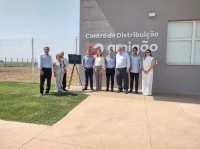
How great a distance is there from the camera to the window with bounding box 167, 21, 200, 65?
907 centimetres

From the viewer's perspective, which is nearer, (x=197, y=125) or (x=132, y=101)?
(x=197, y=125)

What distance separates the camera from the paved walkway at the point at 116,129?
4203 millimetres

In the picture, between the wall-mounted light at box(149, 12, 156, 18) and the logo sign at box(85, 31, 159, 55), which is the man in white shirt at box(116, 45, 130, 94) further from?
the wall-mounted light at box(149, 12, 156, 18)

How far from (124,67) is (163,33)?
7.37ft

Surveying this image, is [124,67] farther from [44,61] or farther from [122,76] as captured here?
[44,61]

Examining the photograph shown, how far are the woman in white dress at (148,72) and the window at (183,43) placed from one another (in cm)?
141

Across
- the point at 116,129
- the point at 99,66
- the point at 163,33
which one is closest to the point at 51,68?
the point at 99,66

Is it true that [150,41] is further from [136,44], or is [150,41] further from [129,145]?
[129,145]

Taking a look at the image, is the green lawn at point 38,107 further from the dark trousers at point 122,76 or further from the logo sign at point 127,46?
the logo sign at point 127,46

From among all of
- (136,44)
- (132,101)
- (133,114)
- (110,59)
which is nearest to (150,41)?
(136,44)

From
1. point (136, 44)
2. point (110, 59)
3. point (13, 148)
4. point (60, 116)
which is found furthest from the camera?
point (136, 44)

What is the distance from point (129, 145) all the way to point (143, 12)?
663 cm

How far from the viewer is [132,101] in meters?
7.32

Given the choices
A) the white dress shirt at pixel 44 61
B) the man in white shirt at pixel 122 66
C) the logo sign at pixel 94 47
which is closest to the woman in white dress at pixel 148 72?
the man in white shirt at pixel 122 66
